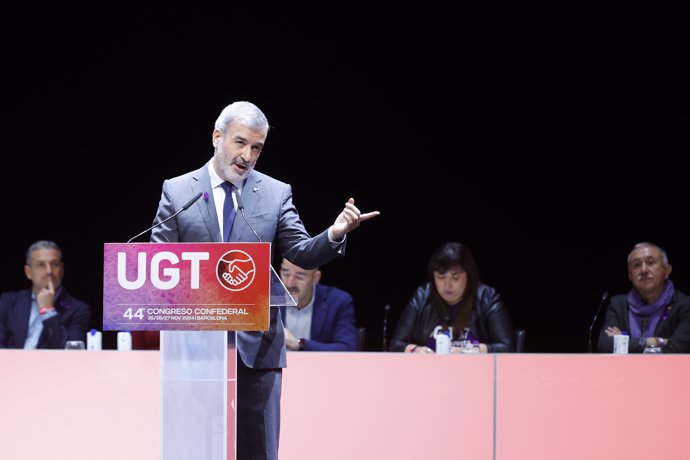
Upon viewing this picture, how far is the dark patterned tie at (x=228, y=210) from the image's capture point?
2256mm

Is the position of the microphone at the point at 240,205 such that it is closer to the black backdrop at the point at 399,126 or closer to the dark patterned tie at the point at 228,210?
the dark patterned tie at the point at 228,210

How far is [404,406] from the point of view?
313 cm

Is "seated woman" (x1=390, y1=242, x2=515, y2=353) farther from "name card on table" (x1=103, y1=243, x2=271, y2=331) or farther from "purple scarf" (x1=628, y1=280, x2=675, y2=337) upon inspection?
"name card on table" (x1=103, y1=243, x2=271, y2=331)

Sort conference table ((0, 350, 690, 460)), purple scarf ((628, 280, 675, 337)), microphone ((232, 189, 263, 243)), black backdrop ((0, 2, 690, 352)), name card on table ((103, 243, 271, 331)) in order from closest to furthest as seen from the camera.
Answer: name card on table ((103, 243, 271, 331)), microphone ((232, 189, 263, 243)), conference table ((0, 350, 690, 460)), purple scarf ((628, 280, 675, 337)), black backdrop ((0, 2, 690, 352))

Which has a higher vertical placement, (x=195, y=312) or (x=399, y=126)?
(x=399, y=126)

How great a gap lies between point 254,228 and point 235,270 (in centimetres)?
37

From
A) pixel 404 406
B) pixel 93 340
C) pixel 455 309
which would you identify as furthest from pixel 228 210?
pixel 455 309

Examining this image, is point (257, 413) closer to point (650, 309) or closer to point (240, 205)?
point (240, 205)

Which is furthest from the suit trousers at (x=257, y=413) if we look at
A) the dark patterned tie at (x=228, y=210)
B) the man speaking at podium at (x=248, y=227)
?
the dark patterned tie at (x=228, y=210)

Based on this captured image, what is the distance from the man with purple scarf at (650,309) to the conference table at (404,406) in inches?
54.3

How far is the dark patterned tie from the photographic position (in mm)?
2256

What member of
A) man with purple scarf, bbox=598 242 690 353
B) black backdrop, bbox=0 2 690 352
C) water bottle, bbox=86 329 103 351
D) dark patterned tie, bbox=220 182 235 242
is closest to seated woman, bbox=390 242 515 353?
man with purple scarf, bbox=598 242 690 353

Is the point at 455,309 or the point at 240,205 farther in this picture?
the point at 455,309

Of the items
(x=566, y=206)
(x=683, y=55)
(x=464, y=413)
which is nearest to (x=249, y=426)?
(x=464, y=413)
